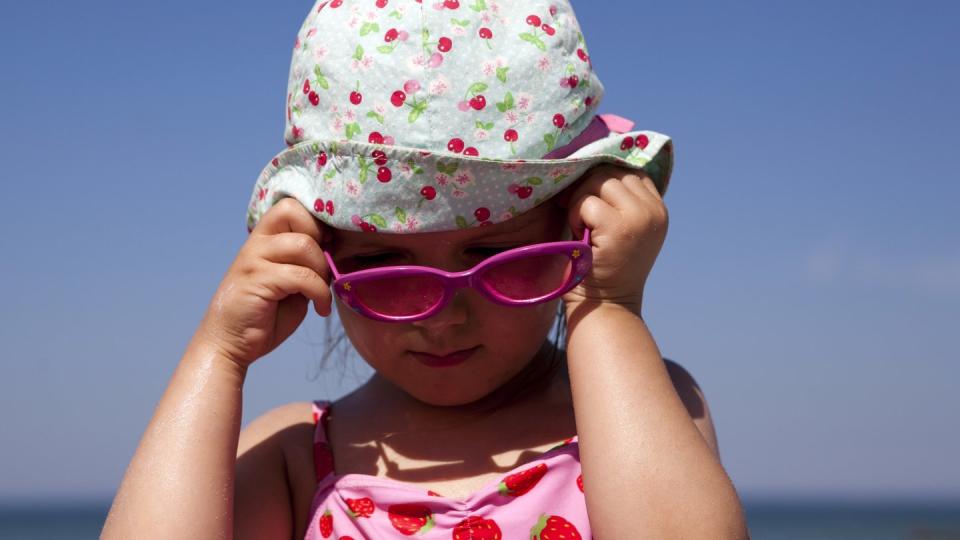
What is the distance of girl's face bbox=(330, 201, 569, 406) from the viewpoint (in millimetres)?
2555

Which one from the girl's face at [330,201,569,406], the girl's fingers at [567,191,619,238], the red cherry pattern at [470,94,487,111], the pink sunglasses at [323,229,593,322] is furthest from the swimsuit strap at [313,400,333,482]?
the red cherry pattern at [470,94,487,111]

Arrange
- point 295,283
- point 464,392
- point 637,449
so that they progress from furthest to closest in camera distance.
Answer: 1. point 464,392
2. point 295,283
3. point 637,449

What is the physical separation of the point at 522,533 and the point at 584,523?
153 millimetres

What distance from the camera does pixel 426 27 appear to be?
8.32ft

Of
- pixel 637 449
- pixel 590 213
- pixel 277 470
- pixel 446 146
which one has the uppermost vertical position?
pixel 446 146

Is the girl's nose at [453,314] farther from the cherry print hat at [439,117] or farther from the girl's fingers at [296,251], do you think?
the girl's fingers at [296,251]

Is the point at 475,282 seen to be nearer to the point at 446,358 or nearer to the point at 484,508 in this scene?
the point at 446,358

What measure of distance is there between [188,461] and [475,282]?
2.56 ft

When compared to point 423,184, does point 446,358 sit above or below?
below

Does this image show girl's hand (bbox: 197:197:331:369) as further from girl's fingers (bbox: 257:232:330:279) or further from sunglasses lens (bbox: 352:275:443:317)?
sunglasses lens (bbox: 352:275:443:317)

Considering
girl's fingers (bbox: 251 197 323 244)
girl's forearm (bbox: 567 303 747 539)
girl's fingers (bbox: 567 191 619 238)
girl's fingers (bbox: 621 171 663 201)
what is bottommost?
girl's forearm (bbox: 567 303 747 539)

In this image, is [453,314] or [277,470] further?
[277,470]

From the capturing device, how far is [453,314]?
2549 mm

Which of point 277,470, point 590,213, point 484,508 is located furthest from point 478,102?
point 277,470
